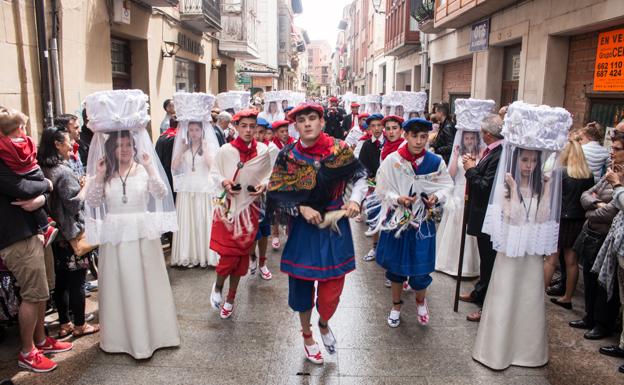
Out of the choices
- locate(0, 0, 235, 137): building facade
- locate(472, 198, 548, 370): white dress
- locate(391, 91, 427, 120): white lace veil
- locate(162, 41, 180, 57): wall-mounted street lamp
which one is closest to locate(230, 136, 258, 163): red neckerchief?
locate(472, 198, 548, 370): white dress

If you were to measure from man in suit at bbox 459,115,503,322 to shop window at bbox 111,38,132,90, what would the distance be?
319 inches

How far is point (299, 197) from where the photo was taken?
3.70 m

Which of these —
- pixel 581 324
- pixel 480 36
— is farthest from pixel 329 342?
pixel 480 36

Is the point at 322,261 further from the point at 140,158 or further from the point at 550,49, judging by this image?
the point at 550,49

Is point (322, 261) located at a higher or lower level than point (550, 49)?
lower

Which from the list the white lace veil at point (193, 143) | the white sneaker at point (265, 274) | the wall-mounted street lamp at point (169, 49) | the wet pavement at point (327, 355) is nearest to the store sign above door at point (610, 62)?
the wet pavement at point (327, 355)

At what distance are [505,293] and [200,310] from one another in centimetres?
288

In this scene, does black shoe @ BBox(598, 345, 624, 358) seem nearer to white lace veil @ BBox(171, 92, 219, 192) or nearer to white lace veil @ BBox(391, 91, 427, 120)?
white lace veil @ BBox(171, 92, 219, 192)

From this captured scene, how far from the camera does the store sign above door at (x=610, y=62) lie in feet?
22.0

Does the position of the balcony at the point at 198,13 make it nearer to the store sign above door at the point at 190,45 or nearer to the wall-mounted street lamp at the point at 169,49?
the store sign above door at the point at 190,45

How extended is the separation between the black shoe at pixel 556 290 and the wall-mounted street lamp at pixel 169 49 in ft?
31.5

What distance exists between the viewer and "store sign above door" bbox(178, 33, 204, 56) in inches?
518

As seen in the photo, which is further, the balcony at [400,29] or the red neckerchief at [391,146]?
the balcony at [400,29]

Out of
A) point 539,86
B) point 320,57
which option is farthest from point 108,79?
point 320,57
